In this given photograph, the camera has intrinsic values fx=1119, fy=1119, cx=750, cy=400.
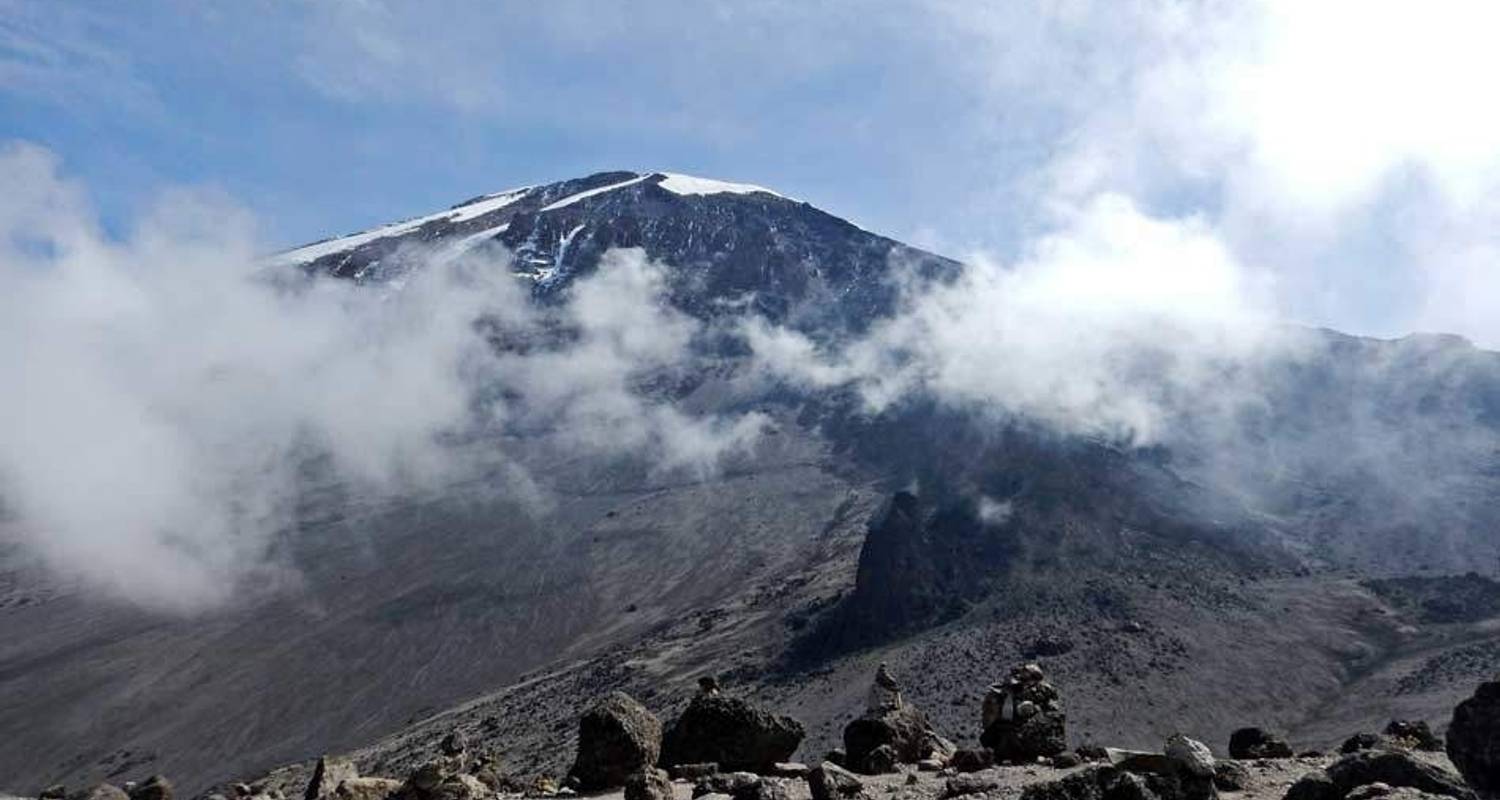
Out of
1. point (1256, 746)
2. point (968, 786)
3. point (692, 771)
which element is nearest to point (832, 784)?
point (968, 786)

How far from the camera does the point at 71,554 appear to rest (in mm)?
138875

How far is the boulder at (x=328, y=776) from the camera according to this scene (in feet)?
52.3

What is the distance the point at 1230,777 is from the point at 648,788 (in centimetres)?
705

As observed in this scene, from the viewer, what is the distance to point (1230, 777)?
44.6 ft

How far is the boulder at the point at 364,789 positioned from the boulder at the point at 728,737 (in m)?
3.95

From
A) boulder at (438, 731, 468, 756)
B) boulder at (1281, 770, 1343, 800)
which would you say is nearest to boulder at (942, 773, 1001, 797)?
boulder at (1281, 770, 1343, 800)

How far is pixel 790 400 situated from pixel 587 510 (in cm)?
4371

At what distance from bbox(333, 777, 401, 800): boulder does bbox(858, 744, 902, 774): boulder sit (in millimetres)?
6530

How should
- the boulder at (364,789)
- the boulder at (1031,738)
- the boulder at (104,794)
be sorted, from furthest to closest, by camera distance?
1. the boulder at (104,794)
2. the boulder at (1031,738)
3. the boulder at (364,789)

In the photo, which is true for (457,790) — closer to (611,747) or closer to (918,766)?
(611,747)

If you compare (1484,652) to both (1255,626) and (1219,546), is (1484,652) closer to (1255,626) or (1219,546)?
(1255,626)

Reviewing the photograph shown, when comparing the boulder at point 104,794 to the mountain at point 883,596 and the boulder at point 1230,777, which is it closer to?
the boulder at point 1230,777

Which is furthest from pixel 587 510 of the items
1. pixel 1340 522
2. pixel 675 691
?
pixel 1340 522

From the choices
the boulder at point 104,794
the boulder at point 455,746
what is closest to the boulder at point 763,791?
the boulder at point 455,746
